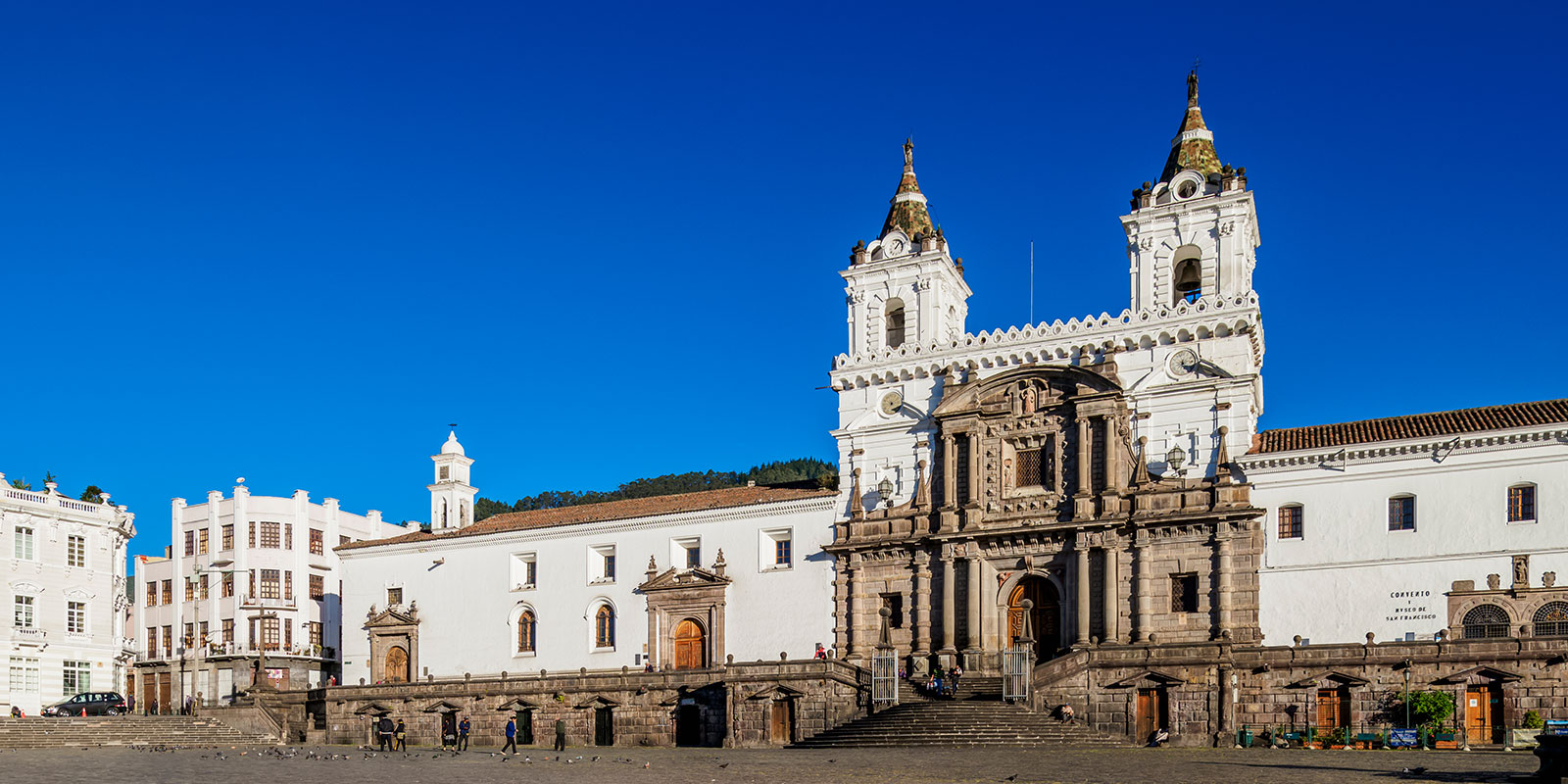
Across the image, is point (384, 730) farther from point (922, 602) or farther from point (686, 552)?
point (922, 602)

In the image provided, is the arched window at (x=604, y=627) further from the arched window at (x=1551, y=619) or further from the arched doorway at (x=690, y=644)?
the arched window at (x=1551, y=619)

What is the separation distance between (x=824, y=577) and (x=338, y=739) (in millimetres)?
20252

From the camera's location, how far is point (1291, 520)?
1965 inches

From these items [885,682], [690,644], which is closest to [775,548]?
[690,644]

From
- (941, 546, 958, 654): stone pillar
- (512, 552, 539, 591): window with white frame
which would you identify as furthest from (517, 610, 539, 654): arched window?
(941, 546, 958, 654): stone pillar

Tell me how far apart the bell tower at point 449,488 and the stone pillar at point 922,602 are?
23608mm

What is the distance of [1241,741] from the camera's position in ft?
149

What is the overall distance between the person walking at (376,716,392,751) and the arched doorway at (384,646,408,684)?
15.0ft

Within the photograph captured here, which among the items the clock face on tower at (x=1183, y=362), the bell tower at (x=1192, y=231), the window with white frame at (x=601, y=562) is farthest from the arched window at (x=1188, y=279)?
the window with white frame at (x=601, y=562)

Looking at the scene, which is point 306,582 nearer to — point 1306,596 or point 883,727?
point 883,727

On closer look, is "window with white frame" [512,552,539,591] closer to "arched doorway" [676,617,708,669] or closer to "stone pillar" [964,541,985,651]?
"arched doorway" [676,617,708,669]

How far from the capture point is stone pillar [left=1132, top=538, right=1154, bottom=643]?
50.9 metres

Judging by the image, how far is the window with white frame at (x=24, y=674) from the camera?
65812 mm

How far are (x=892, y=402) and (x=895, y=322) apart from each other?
142 inches
